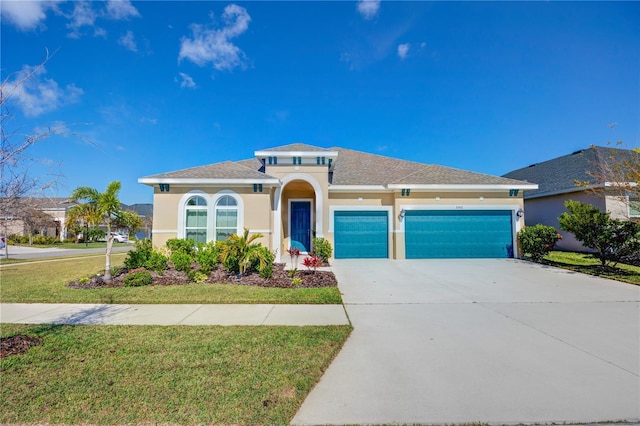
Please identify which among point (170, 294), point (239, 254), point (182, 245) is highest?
point (182, 245)

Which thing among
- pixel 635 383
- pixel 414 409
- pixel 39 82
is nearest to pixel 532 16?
pixel 635 383

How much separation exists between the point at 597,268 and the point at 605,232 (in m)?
1.44

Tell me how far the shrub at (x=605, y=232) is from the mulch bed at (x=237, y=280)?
9.71 m

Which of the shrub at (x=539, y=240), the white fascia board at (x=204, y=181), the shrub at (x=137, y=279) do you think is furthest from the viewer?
the shrub at (x=539, y=240)

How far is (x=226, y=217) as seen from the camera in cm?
1269

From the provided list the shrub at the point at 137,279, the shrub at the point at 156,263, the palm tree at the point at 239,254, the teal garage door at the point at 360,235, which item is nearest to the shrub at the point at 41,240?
the shrub at the point at 156,263

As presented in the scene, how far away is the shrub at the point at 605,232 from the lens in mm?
10586

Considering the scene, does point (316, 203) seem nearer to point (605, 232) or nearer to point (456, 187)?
point (456, 187)

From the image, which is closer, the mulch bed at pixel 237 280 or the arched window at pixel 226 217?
the mulch bed at pixel 237 280

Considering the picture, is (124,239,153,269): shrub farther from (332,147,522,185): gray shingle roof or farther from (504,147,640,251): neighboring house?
(504,147,640,251): neighboring house

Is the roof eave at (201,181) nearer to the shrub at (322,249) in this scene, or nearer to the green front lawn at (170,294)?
the shrub at (322,249)

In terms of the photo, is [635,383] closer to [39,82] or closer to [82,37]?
[39,82]

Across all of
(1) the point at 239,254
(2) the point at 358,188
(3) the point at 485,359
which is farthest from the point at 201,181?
(3) the point at 485,359

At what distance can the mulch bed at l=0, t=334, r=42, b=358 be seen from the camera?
4.26m
